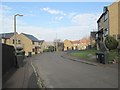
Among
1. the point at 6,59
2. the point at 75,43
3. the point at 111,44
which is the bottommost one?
the point at 6,59

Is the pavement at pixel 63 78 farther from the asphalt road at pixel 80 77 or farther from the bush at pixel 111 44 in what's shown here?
the bush at pixel 111 44

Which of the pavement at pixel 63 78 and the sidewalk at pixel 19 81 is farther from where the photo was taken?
the pavement at pixel 63 78

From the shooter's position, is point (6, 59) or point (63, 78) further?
point (6, 59)

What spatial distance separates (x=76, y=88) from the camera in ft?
40.2

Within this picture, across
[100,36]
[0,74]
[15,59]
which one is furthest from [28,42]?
[0,74]

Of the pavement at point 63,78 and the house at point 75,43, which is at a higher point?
the house at point 75,43

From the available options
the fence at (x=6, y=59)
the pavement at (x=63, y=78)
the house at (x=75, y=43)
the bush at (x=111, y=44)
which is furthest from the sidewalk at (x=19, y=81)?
the house at (x=75, y=43)

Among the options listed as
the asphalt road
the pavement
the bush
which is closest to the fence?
the pavement

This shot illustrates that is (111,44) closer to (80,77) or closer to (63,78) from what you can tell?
(80,77)

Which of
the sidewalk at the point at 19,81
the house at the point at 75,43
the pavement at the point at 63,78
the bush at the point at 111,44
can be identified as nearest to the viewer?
the sidewalk at the point at 19,81

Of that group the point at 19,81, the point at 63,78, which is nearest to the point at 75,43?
the point at 63,78

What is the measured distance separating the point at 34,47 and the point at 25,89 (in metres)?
105

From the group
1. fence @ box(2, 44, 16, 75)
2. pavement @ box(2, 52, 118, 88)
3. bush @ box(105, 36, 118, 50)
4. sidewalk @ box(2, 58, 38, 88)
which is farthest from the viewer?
bush @ box(105, 36, 118, 50)

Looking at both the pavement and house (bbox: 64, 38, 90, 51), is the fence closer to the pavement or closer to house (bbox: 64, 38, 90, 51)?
the pavement
